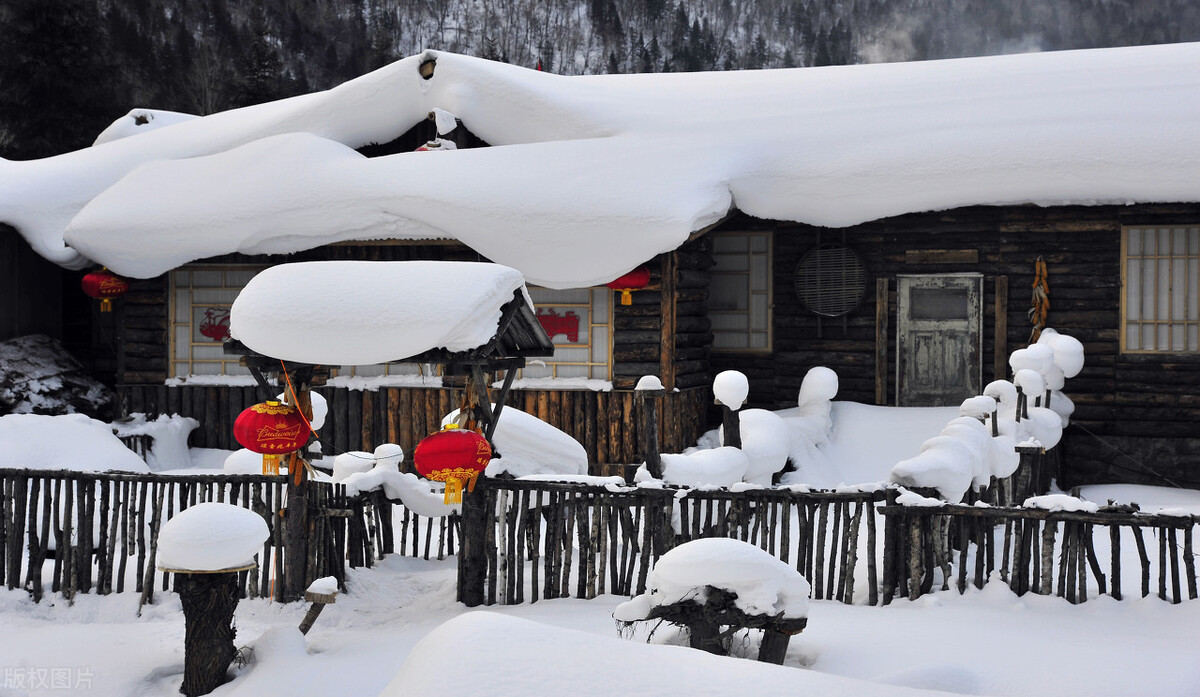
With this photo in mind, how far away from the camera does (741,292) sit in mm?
14781

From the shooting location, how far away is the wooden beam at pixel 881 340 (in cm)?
1405

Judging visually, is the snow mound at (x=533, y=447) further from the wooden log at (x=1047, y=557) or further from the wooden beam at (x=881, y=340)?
the wooden beam at (x=881, y=340)

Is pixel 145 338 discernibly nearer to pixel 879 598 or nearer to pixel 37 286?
pixel 37 286

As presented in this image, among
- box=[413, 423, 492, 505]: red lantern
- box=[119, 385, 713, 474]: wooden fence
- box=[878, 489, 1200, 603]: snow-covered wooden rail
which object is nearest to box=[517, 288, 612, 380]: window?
box=[119, 385, 713, 474]: wooden fence

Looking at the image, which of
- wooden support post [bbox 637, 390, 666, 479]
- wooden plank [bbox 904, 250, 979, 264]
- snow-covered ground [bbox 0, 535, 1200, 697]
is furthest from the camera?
wooden plank [bbox 904, 250, 979, 264]

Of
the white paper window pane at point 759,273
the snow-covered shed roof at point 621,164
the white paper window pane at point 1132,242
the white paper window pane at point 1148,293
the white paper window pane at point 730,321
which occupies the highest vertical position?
the snow-covered shed roof at point 621,164

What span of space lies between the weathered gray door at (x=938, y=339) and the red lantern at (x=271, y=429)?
892cm

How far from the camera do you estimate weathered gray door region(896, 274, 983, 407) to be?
13.8 m

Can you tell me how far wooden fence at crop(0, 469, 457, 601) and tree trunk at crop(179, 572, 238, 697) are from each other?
1.34 m

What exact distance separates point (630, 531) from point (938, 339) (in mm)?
7534

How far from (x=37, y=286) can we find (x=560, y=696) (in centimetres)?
1571

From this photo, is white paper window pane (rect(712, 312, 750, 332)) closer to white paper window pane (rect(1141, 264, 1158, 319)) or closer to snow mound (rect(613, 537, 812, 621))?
white paper window pane (rect(1141, 264, 1158, 319))

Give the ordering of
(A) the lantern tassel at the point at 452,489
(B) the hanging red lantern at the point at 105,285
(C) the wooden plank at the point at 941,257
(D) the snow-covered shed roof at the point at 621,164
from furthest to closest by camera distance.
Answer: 1. (B) the hanging red lantern at the point at 105,285
2. (C) the wooden plank at the point at 941,257
3. (D) the snow-covered shed roof at the point at 621,164
4. (A) the lantern tassel at the point at 452,489

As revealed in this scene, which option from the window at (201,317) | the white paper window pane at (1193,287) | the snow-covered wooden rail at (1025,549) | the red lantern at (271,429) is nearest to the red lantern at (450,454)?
the red lantern at (271,429)
